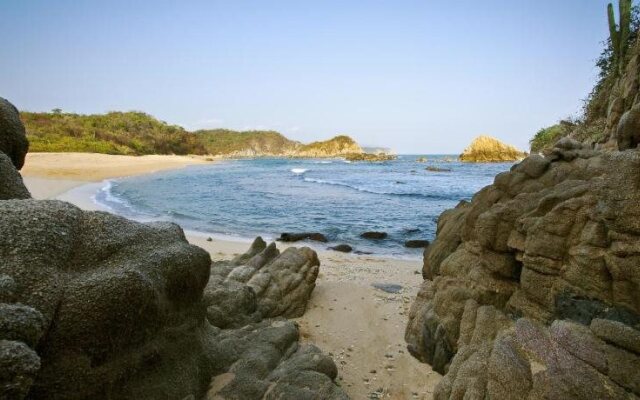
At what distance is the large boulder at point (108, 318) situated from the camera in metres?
3.40

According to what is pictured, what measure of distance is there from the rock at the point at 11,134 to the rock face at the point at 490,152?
123860mm

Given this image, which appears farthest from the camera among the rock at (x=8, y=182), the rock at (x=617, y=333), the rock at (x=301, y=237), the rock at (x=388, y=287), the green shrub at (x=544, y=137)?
the green shrub at (x=544, y=137)

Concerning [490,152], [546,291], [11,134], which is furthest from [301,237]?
[490,152]

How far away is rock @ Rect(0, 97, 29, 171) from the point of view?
229 inches

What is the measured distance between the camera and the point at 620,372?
12.8 feet

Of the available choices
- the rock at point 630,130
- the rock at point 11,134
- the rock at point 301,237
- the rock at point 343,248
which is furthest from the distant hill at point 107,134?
the rock at point 630,130

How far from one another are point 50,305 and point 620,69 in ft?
78.3

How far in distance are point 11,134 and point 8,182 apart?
123cm

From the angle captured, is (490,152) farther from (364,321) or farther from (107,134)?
(364,321)

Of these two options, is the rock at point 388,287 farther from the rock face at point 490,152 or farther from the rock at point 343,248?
the rock face at point 490,152

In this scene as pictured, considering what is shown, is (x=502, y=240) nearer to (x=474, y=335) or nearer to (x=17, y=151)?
(x=474, y=335)

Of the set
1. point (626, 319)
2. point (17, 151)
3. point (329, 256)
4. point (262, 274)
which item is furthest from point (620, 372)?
point (329, 256)

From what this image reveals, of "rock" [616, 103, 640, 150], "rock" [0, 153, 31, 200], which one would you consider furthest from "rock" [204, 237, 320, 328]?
"rock" [616, 103, 640, 150]

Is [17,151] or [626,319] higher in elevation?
[17,151]
